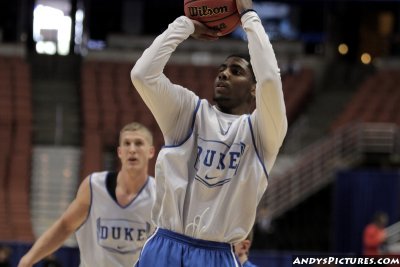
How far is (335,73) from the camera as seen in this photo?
77.1 feet

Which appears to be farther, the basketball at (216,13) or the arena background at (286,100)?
the arena background at (286,100)

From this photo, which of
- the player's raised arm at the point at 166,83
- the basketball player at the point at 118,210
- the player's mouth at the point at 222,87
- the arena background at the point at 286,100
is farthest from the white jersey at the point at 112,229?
the arena background at the point at 286,100

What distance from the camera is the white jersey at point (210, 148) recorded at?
4.59m

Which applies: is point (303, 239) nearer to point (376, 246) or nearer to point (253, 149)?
point (376, 246)

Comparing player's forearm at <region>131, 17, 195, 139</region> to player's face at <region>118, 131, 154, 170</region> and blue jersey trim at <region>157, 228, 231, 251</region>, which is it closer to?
blue jersey trim at <region>157, 228, 231, 251</region>

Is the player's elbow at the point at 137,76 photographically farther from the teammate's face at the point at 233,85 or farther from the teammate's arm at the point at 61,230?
the teammate's arm at the point at 61,230

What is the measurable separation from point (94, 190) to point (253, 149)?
221 centimetres

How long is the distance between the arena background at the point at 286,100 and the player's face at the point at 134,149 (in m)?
8.28

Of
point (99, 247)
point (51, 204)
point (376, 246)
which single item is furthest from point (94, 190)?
point (51, 204)

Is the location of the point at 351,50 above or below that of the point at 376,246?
above

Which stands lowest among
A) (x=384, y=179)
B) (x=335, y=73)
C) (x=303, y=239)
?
(x=303, y=239)

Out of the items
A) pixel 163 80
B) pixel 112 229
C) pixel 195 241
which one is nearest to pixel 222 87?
pixel 163 80

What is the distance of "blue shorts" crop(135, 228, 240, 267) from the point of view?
4625mm

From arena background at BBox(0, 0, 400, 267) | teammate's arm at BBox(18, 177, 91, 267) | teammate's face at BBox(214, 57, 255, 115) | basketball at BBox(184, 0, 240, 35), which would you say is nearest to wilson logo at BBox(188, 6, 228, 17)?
basketball at BBox(184, 0, 240, 35)
